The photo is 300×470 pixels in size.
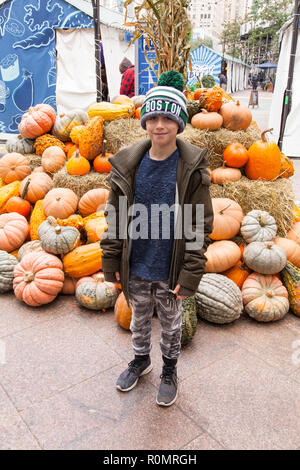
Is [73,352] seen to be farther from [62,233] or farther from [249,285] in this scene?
[249,285]

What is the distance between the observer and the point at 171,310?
2.39 metres

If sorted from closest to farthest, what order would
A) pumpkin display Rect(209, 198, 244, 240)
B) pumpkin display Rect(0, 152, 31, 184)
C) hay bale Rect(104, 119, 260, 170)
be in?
1. pumpkin display Rect(209, 198, 244, 240)
2. hay bale Rect(104, 119, 260, 170)
3. pumpkin display Rect(0, 152, 31, 184)

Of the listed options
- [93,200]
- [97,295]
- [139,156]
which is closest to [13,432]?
[97,295]

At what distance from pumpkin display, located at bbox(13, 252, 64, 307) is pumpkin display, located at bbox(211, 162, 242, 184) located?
2.39m

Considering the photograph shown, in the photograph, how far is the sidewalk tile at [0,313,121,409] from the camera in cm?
265

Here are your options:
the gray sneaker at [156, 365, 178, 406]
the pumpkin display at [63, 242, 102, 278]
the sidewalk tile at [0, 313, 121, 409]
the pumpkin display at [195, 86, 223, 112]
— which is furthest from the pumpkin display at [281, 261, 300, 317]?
the pumpkin display at [195, 86, 223, 112]

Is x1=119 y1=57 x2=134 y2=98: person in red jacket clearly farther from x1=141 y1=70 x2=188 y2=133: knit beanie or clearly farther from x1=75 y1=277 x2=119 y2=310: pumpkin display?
x1=141 y1=70 x2=188 y2=133: knit beanie

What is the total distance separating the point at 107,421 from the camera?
2373 millimetres

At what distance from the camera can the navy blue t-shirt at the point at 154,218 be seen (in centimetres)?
216

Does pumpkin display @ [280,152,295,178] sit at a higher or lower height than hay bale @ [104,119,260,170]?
lower

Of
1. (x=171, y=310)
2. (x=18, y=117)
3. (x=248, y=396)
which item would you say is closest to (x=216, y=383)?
(x=248, y=396)

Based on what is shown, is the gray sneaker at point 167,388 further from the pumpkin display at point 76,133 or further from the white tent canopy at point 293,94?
the white tent canopy at point 293,94

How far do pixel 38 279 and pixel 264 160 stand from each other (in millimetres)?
3240

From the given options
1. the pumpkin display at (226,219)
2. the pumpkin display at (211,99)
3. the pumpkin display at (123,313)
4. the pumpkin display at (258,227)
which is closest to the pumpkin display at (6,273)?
the pumpkin display at (123,313)
